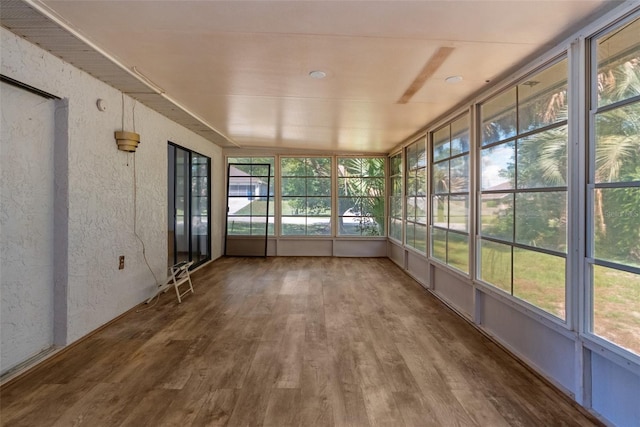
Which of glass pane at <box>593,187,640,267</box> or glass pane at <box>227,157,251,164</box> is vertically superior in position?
glass pane at <box>227,157,251,164</box>

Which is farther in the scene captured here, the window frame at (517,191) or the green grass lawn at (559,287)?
the window frame at (517,191)

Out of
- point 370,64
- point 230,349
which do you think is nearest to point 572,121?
point 370,64

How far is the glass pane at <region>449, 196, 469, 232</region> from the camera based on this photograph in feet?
11.7

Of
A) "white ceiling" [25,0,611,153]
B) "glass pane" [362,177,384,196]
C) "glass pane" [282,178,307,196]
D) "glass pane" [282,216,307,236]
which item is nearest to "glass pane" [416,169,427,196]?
"white ceiling" [25,0,611,153]

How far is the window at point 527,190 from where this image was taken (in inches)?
88.8

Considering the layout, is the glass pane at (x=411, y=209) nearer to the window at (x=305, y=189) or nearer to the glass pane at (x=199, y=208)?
the window at (x=305, y=189)

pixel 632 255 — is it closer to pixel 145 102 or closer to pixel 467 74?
pixel 467 74

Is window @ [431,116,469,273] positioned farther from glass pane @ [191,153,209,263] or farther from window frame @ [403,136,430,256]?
glass pane @ [191,153,209,263]

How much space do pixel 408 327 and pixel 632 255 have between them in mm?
1904

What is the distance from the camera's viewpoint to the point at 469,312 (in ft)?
11.3

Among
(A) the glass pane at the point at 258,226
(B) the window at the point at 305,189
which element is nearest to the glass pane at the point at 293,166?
(B) the window at the point at 305,189

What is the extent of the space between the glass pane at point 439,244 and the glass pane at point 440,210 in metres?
0.10

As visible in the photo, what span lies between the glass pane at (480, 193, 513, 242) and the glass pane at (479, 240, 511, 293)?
100 mm

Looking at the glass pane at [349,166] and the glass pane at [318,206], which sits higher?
the glass pane at [349,166]
